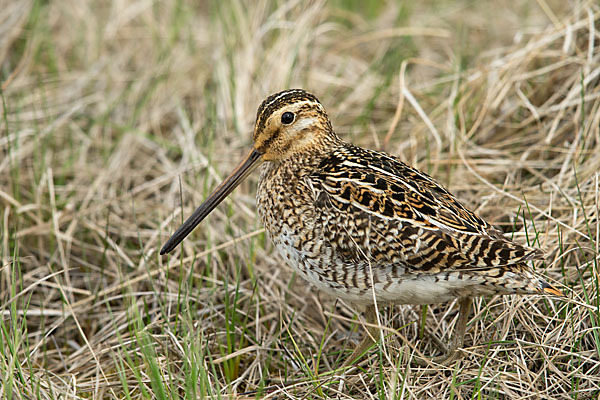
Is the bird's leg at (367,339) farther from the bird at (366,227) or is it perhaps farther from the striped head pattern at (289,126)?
the striped head pattern at (289,126)

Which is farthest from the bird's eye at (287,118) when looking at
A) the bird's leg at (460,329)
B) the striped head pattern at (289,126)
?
the bird's leg at (460,329)

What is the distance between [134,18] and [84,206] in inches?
96.3

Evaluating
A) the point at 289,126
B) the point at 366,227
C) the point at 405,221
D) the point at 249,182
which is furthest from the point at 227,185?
the point at 249,182

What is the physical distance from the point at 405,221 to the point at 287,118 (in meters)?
0.77

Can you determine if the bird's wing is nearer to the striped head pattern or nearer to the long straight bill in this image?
the striped head pattern

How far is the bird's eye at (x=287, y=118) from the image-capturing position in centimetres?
344

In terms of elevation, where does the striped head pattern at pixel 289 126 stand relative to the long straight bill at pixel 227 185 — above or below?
above

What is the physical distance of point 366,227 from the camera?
3104 millimetres

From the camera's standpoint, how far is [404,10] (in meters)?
6.23

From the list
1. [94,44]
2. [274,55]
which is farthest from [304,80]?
[94,44]

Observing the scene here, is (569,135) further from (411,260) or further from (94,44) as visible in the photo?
(94,44)

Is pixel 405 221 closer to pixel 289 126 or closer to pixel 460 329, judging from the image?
pixel 460 329

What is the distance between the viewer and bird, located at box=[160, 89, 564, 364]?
300cm

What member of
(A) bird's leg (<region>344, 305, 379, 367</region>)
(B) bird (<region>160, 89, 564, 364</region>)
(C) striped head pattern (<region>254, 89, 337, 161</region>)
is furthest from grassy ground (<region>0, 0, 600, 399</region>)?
(C) striped head pattern (<region>254, 89, 337, 161</region>)
